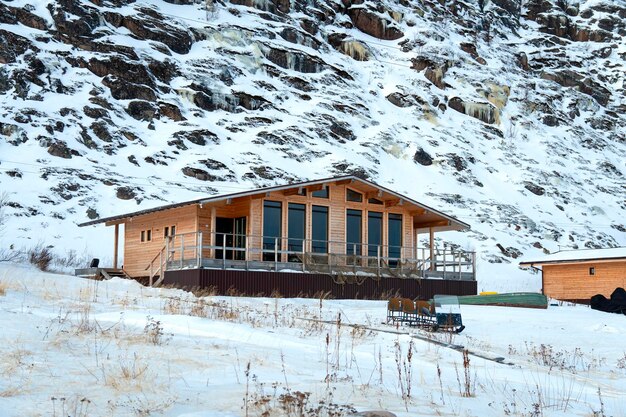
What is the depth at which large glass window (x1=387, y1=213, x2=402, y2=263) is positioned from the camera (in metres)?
31.1

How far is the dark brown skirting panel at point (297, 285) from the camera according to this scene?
2534cm

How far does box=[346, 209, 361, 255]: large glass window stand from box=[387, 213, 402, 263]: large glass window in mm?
1611

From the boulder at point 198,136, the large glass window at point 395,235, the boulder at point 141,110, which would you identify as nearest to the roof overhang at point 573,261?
the large glass window at point 395,235

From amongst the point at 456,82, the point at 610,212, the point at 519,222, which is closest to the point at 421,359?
the point at 519,222

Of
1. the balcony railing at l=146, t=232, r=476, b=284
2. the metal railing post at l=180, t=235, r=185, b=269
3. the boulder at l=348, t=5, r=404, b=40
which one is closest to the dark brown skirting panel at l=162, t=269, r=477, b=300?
the balcony railing at l=146, t=232, r=476, b=284

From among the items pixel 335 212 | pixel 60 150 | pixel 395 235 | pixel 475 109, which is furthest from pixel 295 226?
pixel 475 109

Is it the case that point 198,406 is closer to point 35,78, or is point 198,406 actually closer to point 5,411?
point 5,411

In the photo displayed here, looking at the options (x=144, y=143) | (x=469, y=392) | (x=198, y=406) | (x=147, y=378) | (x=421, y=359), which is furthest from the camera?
(x=144, y=143)

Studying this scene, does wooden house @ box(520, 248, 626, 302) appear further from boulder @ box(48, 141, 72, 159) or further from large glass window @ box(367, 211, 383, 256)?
boulder @ box(48, 141, 72, 159)

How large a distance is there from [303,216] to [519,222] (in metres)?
40.4

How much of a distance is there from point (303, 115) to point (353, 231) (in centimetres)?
4677

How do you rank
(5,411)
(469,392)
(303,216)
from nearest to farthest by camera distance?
(5,411) < (469,392) < (303,216)

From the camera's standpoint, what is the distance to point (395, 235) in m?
31.4

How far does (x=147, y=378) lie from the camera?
765 centimetres
